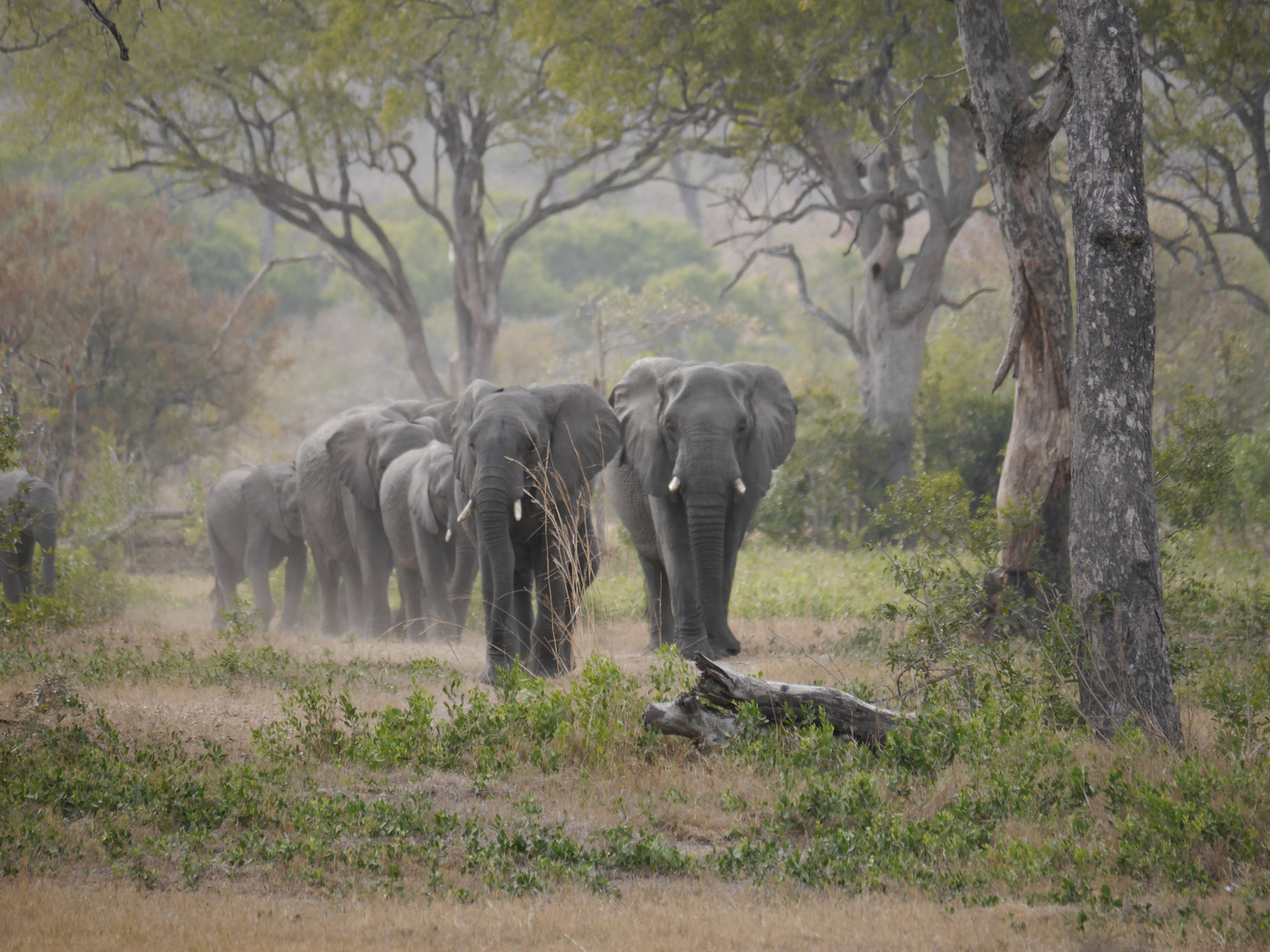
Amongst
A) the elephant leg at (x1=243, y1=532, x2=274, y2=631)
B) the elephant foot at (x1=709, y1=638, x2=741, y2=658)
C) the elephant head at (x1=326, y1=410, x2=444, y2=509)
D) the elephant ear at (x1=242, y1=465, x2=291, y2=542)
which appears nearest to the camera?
the elephant foot at (x1=709, y1=638, x2=741, y2=658)

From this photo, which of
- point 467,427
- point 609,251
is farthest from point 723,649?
point 609,251

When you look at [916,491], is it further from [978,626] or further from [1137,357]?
[1137,357]

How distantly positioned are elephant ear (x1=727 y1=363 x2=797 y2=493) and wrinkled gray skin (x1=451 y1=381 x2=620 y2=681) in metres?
1.26

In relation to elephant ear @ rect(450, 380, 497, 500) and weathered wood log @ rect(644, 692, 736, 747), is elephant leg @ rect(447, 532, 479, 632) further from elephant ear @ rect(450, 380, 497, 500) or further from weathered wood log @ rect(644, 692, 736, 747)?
weathered wood log @ rect(644, 692, 736, 747)

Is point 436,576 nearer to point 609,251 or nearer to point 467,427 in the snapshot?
point 467,427

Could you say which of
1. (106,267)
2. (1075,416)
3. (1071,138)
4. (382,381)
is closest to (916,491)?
(1075,416)

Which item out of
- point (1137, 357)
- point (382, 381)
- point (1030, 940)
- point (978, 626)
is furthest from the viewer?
point (382, 381)

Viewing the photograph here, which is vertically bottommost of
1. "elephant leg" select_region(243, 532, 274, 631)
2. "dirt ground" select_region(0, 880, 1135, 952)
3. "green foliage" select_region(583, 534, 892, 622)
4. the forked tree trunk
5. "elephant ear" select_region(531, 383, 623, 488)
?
"dirt ground" select_region(0, 880, 1135, 952)

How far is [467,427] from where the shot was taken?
995cm

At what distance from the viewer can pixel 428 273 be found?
175 feet

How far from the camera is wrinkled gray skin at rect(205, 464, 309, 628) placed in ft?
54.3

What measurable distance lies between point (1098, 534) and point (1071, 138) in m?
2.12

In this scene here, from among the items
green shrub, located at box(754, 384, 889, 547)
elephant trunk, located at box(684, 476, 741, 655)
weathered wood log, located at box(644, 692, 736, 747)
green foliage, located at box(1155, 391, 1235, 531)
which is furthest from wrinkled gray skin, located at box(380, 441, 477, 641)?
green shrub, located at box(754, 384, 889, 547)

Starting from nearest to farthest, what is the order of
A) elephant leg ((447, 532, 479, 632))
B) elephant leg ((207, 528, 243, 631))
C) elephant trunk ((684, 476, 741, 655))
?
elephant trunk ((684, 476, 741, 655)), elephant leg ((447, 532, 479, 632)), elephant leg ((207, 528, 243, 631))
